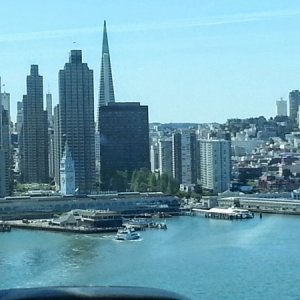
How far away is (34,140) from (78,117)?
1.22 m

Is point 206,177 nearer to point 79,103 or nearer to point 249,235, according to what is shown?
point 79,103

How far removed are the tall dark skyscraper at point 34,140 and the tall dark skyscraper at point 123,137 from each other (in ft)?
3.76

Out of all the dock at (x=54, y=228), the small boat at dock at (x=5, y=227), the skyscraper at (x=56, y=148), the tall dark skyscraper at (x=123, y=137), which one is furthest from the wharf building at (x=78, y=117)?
the small boat at dock at (x=5, y=227)

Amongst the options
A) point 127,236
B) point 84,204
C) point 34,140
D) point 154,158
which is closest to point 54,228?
point 127,236

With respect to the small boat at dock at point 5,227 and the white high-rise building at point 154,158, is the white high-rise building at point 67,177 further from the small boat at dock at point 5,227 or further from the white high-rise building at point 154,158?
the white high-rise building at point 154,158

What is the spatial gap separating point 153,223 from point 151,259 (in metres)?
3.27

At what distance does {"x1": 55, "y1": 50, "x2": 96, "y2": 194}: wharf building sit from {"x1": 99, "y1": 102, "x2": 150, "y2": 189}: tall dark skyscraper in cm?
31

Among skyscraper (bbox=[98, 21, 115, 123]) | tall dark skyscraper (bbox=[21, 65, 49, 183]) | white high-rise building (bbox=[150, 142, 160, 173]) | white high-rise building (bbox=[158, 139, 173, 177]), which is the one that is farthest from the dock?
skyscraper (bbox=[98, 21, 115, 123])

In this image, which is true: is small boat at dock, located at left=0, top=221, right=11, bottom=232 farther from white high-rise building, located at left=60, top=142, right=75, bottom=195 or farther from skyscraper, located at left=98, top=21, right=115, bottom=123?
skyscraper, located at left=98, top=21, right=115, bottom=123

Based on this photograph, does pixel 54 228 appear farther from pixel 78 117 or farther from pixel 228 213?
pixel 78 117

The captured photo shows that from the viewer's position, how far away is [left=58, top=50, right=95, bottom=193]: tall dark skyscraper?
12500 mm

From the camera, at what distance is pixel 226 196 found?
11.7 m

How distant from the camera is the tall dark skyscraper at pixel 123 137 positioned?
1320 cm

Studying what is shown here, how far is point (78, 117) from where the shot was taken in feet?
42.8
